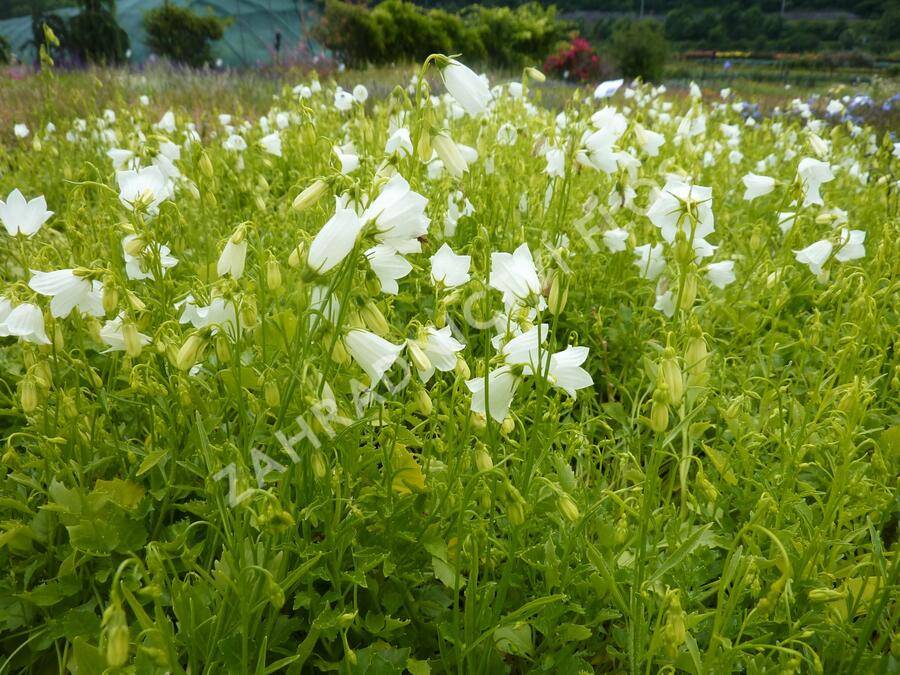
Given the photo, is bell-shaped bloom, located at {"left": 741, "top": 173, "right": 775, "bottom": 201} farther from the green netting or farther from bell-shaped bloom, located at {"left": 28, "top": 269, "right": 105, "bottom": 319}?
the green netting

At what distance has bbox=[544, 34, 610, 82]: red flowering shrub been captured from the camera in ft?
60.2

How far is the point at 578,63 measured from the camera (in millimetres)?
18469

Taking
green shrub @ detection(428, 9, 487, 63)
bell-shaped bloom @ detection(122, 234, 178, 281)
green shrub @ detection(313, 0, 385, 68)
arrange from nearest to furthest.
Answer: bell-shaped bloom @ detection(122, 234, 178, 281) < green shrub @ detection(313, 0, 385, 68) < green shrub @ detection(428, 9, 487, 63)

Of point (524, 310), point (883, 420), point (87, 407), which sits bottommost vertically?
point (883, 420)

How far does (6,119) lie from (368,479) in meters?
6.57

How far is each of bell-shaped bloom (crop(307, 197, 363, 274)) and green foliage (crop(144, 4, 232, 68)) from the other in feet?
73.0

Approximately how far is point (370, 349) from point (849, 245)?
1979mm

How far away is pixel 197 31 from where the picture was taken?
2111cm

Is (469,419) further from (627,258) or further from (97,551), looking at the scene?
(627,258)

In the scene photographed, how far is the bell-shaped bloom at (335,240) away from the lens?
1.02m

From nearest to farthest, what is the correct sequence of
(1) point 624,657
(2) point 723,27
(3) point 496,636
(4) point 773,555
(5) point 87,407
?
(3) point 496,636 < (1) point 624,657 < (4) point 773,555 < (5) point 87,407 < (2) point 723,27

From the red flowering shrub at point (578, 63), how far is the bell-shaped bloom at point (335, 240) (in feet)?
61.4

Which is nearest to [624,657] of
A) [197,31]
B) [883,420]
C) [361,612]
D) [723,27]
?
[361,612]

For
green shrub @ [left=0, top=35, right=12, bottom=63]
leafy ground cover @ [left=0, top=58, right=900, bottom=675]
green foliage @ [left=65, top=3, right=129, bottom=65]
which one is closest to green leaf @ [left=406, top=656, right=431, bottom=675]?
leafy ground cover @ [left=0, top=58, right=900, bottom=675]
